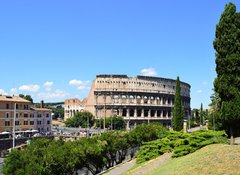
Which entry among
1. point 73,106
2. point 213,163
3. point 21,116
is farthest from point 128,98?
point 213,163

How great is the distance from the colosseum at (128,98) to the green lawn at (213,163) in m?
111

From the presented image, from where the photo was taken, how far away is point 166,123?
152500 mm

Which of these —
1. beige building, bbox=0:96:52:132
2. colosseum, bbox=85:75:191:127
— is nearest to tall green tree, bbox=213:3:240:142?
beige building, bbox=0:96:52:132

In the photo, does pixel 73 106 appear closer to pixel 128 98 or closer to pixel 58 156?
pixel 128 98

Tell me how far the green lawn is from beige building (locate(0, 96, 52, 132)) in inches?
2589

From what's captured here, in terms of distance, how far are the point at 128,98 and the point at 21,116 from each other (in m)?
59.4

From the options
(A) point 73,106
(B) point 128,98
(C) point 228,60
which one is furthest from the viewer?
(A) point 73,106

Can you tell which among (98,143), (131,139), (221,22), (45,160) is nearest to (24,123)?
(131,139)

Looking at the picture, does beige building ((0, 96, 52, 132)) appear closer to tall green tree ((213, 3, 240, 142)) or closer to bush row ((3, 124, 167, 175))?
bush row ((3, 124, 167, 175))

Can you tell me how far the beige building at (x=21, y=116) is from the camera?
84.7 m

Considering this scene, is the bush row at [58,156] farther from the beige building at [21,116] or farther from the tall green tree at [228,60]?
the beige building at [21,116]

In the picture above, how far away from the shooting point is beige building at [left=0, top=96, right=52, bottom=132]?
8469 cm

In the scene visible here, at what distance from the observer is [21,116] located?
297ft

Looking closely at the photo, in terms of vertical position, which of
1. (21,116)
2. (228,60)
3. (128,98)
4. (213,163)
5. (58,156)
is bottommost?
(58,156)
